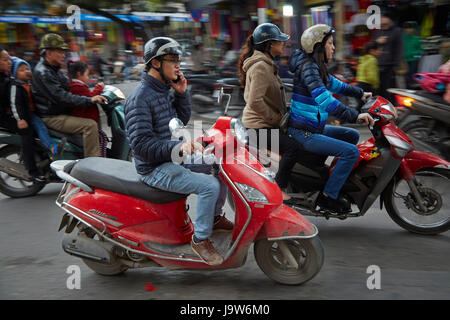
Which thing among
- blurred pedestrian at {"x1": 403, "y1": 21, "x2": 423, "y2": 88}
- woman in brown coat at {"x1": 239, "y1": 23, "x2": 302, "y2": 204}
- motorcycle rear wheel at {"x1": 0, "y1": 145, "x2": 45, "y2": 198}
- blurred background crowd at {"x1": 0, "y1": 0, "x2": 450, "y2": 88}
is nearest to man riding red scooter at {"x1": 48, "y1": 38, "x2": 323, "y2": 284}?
woman in brown coat at {"x1": 239, "y1": 23, "x2": 302, "y2": 204}

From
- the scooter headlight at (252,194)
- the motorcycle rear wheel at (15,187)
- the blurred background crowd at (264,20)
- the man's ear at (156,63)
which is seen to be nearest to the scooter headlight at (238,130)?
the scooter headlight at (252,194)

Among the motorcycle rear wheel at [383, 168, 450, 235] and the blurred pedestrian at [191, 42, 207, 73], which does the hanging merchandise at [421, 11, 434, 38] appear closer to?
the blurred pedestrian at [191, 42, 207, 73]

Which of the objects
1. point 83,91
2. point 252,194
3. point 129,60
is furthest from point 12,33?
point 252,194

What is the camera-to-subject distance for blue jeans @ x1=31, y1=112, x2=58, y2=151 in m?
5.59

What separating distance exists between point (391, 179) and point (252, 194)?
163cm

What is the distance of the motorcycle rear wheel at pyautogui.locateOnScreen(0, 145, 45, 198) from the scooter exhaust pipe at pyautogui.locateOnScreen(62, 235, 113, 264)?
9.15 ft

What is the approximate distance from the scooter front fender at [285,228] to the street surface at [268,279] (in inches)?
17.3

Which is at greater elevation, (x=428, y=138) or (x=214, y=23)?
(x=214, y=23)

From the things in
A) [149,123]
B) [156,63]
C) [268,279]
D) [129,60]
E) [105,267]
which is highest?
[129,60]

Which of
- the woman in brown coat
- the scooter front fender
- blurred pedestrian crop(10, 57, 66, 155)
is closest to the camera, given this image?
the scooter front fender

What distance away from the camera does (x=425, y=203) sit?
4062mm

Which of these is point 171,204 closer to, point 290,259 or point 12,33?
point 290,259

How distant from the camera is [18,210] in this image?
539 centimetres

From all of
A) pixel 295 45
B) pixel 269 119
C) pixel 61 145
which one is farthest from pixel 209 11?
pixel 269 119
